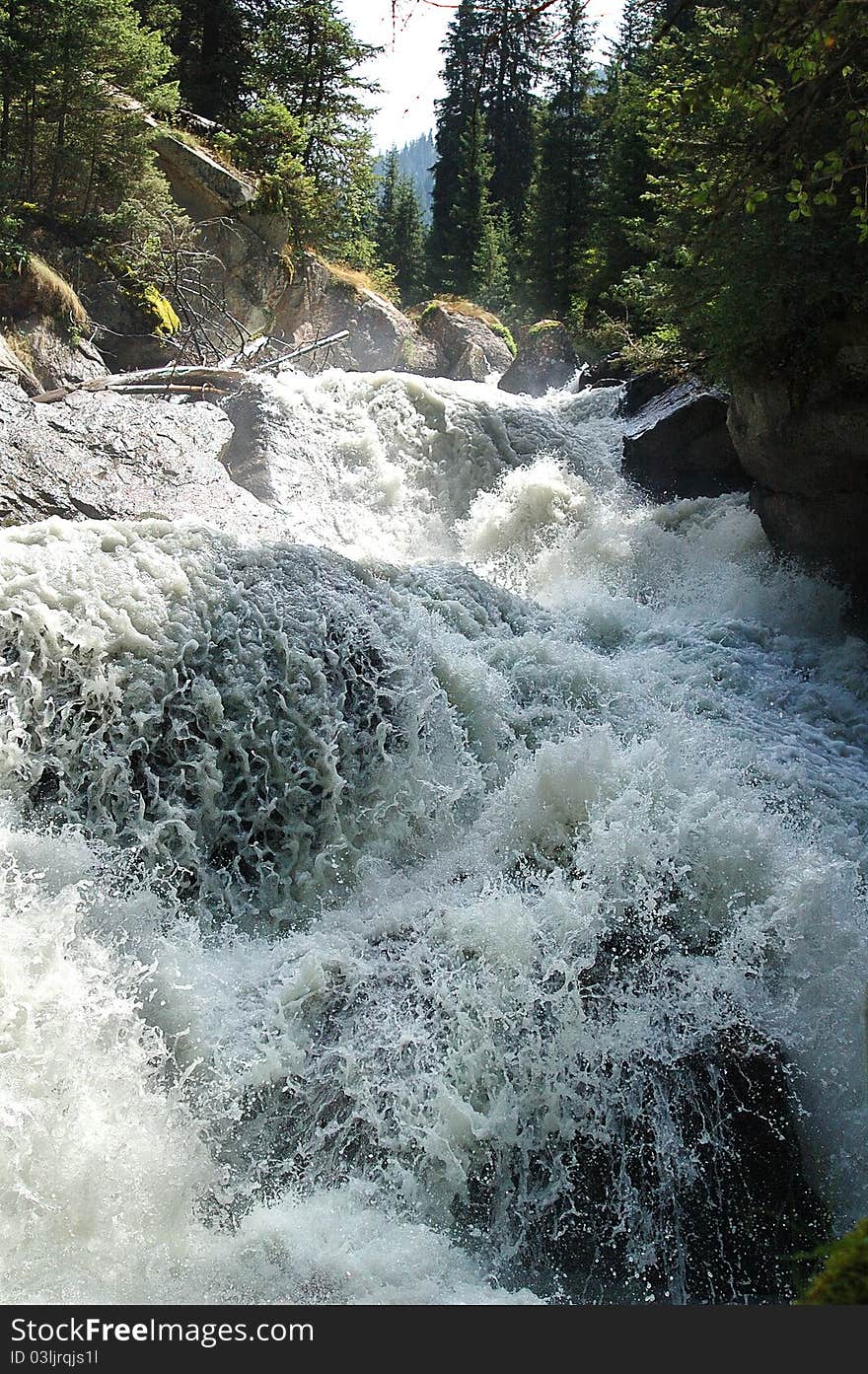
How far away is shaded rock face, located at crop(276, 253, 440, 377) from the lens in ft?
63.8

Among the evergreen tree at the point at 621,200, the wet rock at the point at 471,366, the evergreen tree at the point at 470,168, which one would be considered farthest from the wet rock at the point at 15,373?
the evergreen tree at the point at 470,168

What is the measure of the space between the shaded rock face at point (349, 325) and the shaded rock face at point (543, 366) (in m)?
3.21

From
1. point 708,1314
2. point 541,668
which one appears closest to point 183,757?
point 541,668

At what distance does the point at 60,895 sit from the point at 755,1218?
10.9 ft

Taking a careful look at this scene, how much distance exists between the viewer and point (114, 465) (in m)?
8.83

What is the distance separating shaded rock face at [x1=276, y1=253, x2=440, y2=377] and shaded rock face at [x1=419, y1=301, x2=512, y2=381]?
29 cm

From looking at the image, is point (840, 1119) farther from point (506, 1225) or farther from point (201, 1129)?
point (201, 1129)

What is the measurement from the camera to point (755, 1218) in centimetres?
400

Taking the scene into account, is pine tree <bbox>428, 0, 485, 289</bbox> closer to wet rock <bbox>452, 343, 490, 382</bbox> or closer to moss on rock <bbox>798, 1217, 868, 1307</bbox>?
wet rock <bbox>452, 343, 490, 382</bbox>

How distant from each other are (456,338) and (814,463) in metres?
16.6

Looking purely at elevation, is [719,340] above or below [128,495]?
above

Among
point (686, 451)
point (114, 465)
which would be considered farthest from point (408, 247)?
point (114, 465)

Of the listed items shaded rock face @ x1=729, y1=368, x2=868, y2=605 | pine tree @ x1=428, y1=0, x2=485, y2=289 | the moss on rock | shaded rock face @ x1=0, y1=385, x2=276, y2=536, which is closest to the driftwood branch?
shaded rock face @ x1=0, y1=385, x2=276, y2=536

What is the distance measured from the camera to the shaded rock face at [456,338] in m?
23.8
